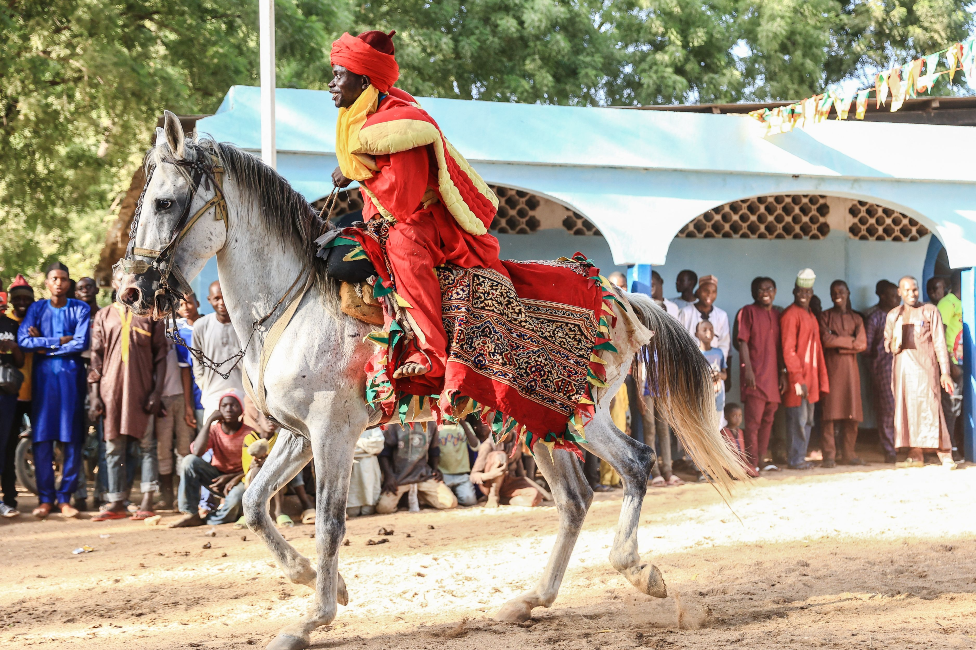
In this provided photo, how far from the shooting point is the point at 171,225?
4.17 metres

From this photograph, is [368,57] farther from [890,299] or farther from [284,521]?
[890,299]

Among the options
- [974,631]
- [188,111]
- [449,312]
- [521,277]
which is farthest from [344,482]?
[188,111]

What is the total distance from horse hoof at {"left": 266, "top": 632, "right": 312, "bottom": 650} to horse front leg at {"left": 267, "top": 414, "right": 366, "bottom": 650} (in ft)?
0.21

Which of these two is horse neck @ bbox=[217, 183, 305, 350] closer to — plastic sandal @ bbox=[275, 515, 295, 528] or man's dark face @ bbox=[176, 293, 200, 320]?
plastic sandal @ bbox=[275, 515, 295, 528]

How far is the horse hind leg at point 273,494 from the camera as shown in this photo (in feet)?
14.5

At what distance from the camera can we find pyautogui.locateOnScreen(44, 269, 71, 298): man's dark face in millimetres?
8578

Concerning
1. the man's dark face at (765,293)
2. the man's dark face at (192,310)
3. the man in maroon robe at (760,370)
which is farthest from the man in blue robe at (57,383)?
the man's dark face at (765,293)

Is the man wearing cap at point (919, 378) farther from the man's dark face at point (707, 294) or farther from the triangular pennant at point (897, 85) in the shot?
the triangular pennant at point (897, 85)

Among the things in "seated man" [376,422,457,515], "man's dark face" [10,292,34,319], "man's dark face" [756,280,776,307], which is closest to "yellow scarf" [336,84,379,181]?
"seated man" [376,422,457,515]

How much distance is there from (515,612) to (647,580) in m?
0.69

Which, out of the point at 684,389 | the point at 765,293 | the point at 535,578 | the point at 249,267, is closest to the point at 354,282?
the point at 249,267

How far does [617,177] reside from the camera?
1028 cm

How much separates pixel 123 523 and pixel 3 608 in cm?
282

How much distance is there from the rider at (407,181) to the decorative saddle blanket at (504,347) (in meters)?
0.08
